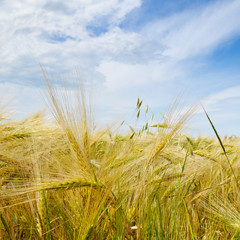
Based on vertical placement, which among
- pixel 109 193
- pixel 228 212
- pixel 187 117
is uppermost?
pixel 187 117

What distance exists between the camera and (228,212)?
4.99 feet

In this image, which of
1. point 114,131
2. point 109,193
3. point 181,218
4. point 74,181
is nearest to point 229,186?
point 181,218

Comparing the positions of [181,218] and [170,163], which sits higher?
[170,163]

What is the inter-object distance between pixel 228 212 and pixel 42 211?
0.98 metres

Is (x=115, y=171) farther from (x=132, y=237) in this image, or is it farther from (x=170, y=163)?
(x=170, y=163)

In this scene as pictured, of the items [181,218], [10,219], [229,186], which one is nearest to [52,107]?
[10,219]

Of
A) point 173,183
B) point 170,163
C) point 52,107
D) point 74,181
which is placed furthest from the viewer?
point 170,163

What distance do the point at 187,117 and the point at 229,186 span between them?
79cm

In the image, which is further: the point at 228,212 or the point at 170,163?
the point at 170,163

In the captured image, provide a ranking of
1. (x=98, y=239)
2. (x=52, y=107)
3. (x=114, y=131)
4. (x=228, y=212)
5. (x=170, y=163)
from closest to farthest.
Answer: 1. (x=98, y=239)
2. (x=52, y=107)
3. (x=228, y=212)
4. (x=170, y=163)
5. (x=114, y=131)

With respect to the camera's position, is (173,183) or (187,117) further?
(173,183)

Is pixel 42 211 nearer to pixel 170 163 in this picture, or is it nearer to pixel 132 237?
pixel 132 237

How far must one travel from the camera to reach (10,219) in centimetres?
145

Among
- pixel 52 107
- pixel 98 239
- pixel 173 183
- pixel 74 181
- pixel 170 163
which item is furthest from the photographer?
pixel 170 163
